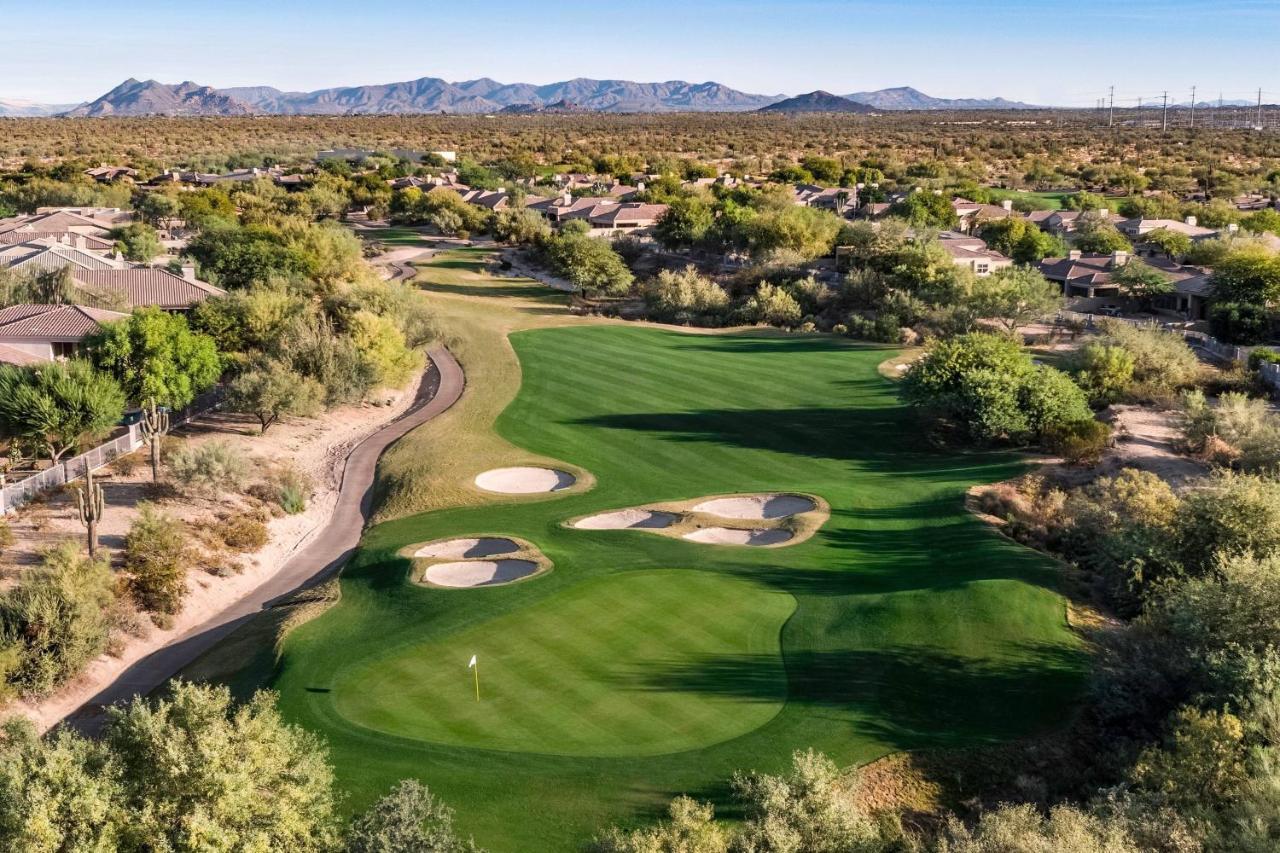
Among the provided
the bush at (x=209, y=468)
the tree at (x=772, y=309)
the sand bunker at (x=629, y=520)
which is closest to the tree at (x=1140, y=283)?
the tree at (x=772, y=309)

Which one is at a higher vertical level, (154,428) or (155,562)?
(154,428)

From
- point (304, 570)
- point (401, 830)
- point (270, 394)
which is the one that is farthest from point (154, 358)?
point (401, 830)

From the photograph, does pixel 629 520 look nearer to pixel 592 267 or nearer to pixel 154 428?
pixel 154 428

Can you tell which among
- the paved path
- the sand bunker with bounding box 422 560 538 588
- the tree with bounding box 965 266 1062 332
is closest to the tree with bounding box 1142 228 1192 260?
the tree with bounding box 965 266 1062 332

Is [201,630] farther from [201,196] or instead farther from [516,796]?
[201,196]

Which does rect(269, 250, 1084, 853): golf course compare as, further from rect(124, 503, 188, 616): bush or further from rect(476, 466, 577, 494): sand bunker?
→ rect(124, 503, 188, 616): bush

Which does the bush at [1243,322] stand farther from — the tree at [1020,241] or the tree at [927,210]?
the tree at [927,210]
